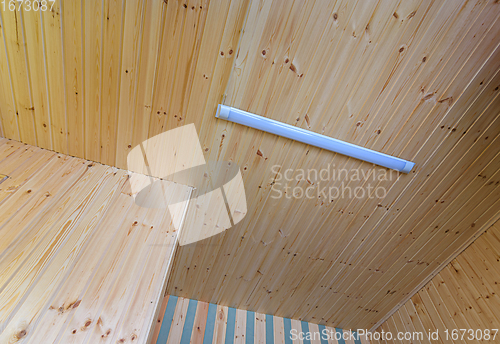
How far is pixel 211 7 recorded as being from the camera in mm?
1313

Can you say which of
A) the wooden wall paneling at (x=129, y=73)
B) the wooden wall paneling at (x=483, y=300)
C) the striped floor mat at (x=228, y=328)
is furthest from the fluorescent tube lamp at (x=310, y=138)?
the striped floor mat at (x=228, y=328)

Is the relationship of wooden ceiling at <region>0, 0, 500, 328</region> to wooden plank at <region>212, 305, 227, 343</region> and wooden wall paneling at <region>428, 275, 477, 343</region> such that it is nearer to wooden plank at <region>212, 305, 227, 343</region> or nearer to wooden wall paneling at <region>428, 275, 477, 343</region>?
wooden wall paneling at <region>428, 275, 477, 343</region>

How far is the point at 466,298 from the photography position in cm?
220

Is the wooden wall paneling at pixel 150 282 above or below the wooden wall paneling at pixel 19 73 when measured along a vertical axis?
below

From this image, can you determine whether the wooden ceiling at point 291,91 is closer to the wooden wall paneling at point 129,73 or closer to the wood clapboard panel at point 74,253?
the wooden wall paneling at point 129,73

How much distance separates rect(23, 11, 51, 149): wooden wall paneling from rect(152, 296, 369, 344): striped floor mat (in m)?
1.95

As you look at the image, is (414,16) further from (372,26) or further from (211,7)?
(211,7)

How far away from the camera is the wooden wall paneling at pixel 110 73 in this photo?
133 cm

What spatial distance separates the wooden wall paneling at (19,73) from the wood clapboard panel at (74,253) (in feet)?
0.42

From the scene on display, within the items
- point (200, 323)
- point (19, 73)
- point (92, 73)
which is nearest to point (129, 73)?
point (92, 73)

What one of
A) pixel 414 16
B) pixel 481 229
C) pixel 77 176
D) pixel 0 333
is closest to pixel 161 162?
pixel 77 176

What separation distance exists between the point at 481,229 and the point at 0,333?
2.98 m
